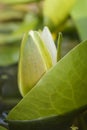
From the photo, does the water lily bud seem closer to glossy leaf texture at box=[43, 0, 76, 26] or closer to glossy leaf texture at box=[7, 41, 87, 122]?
glossy leaf texture at box=[7, 41, 87, 122]

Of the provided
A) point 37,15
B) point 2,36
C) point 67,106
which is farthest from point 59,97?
point 37,15

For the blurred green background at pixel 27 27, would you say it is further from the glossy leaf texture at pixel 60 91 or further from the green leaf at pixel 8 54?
the glossy leaf texture at pixel 60 91

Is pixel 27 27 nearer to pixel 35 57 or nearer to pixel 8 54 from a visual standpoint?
pixel 8 54

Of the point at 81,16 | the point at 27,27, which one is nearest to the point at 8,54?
the point at 27,27

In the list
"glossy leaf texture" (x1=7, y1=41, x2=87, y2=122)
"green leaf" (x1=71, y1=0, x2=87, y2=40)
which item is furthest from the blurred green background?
"glossy leaf texture" (x1=7, y1=41, x2=87, y2=122)

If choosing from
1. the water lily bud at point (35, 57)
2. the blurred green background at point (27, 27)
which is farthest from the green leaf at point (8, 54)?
the water lily bud at point (35, 57)

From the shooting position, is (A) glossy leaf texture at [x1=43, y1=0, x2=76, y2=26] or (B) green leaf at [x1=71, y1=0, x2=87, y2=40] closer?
(B) green leaf at [x1=71, y1=0, x2=87, y2=40]
